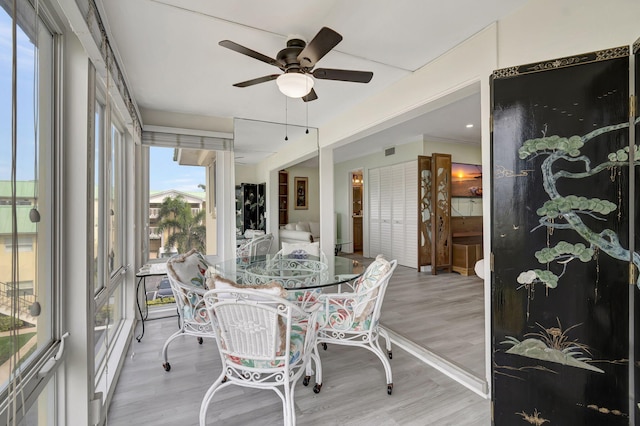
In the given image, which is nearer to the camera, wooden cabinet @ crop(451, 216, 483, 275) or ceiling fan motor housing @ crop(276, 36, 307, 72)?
ceiling fan motor housing @ crop(276, 36, 307, 72)

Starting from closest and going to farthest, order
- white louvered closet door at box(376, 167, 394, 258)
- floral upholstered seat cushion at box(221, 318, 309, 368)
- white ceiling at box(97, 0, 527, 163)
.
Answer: floral upholstered seat cushion at box(221, 318, 309, 368), white ceiling at box(97, 0, 527, 163), white louvered closet door at box(376, 167, 394, 258)

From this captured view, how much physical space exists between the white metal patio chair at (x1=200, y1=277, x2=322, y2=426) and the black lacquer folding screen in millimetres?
1247

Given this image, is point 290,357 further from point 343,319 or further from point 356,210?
point 356,210

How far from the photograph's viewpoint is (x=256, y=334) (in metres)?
1.51

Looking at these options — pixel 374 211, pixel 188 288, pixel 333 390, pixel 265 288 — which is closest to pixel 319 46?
pixel 265 288

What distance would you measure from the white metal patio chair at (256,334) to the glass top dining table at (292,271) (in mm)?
625

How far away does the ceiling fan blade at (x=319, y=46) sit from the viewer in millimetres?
1618

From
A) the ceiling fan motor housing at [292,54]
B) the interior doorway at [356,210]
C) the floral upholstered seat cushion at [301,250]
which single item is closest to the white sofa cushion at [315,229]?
the floral upholstered seat cushion at [301,250]

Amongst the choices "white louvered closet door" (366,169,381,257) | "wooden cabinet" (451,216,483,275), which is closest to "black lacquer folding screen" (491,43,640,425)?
"wooden cabinet" (451,216,483,275)

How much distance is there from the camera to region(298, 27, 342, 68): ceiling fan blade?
5.31ft

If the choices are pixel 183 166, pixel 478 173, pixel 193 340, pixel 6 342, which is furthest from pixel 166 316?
pixel 478 173

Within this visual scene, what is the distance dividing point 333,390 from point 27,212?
1.99 metres

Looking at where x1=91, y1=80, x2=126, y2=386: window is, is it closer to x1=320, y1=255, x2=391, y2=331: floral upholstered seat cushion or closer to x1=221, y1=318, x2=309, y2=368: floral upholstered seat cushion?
x1=221, y1=318, x2=309, y2=368: floral upholstered seat cushion

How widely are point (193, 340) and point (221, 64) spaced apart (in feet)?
8.54
